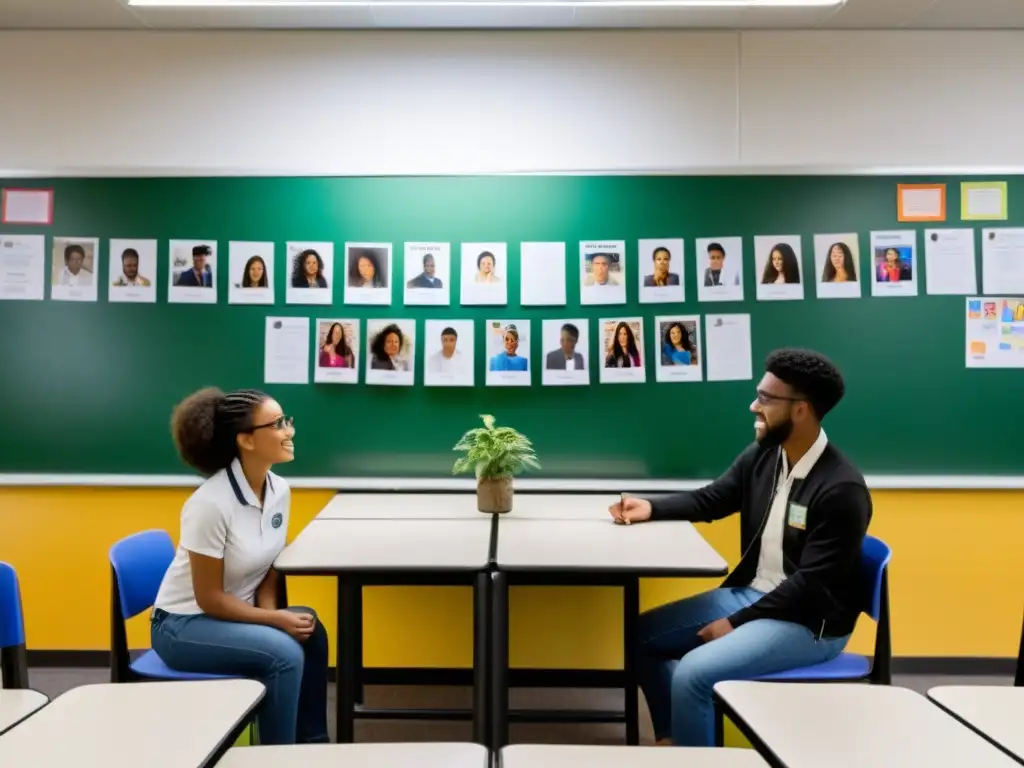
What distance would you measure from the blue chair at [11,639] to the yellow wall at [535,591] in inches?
60.6

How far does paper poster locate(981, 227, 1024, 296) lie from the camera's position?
3.57m

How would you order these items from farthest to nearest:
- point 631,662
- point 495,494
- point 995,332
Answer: point 995,332 < point 495,494 < point 631,662

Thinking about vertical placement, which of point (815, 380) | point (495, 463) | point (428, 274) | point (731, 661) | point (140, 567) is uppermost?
point (428, 274)

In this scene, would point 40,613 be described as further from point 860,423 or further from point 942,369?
point 942,369

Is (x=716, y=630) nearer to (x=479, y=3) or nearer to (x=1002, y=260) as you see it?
(x=1002, y=260)

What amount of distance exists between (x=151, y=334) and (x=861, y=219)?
3.23m

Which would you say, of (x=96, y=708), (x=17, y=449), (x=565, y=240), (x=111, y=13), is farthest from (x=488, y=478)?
(x=111, y=13)

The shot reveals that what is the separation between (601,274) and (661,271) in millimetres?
268

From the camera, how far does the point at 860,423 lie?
359 centimetres

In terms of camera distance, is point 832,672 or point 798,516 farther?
point 798,516

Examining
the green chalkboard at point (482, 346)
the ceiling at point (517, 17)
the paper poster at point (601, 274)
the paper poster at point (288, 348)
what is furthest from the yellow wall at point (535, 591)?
the ceiling at point (517, 17)

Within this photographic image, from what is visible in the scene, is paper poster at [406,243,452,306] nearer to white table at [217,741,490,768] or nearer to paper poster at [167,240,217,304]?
paper poster at [167,240,217,304]

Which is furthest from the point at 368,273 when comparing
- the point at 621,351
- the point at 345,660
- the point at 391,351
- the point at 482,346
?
the point at 345,660

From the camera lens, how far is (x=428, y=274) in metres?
3.59
